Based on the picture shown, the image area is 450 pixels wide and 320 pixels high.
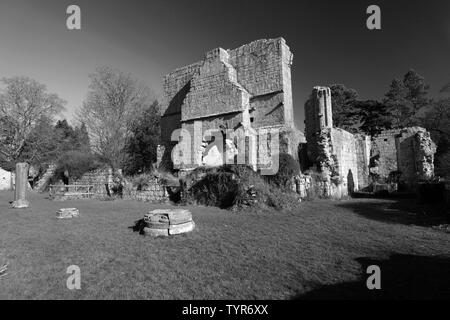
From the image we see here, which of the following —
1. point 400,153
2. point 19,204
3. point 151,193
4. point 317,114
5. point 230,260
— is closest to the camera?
point 230,260

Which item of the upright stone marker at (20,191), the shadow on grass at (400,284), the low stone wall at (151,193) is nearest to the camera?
the shadow on grass at (400,284)

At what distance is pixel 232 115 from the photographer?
15.5m

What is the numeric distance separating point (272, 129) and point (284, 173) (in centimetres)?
481

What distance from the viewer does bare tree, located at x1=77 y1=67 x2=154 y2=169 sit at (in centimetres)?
1944

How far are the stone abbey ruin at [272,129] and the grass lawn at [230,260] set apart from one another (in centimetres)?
710

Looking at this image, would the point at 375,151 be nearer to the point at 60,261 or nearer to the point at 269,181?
the point at 269,181

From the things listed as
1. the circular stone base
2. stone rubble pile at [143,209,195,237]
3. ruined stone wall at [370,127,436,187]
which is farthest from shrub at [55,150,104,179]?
ruined stone wall at [370,127,436,187]

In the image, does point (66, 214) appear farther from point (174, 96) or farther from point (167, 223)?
point (174, 96)

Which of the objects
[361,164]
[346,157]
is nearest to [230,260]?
[346,157]

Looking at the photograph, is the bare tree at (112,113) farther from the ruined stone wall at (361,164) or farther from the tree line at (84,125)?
the ruined stone wall at (361,164)

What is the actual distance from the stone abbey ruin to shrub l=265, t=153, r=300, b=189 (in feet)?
5.49

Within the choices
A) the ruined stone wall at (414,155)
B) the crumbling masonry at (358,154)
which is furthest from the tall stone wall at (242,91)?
the ruined stone wall at (414,155)

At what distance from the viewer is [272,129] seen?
46.5ft

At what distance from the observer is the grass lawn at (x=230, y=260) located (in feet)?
8.67
